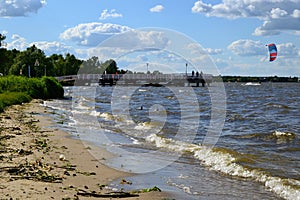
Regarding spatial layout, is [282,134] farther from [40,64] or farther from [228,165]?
[40,64]

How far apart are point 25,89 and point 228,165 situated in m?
35.0

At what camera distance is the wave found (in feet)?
35.9

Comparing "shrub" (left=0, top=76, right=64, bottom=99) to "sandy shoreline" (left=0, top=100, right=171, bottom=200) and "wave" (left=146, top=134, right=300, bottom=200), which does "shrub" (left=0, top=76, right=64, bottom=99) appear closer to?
"wave" (left=146, top=134, right=300, bottom=200)

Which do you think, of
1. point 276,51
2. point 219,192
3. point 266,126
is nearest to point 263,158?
point 219,192

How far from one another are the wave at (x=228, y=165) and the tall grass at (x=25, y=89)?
1589cm

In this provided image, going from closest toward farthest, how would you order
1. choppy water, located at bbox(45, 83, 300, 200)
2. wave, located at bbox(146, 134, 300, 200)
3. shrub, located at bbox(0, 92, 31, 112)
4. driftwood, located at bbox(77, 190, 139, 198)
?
driftwood, located at bbox(77, 190, 139, 198)
choppy water, located at bbox(45, 83, 300, 200)
wave, located at bbox(146, 134, 300, 200)
shrub, located at bbox(0, 92, 31, 112)

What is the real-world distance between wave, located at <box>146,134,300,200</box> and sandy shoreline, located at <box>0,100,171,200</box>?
3315 millimetres

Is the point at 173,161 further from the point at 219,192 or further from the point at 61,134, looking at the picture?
the point at 61,134

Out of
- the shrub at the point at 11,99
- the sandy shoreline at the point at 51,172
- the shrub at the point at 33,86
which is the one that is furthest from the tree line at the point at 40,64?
the sandy shoreline at the point at 51,172

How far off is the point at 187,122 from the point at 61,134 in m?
12.0

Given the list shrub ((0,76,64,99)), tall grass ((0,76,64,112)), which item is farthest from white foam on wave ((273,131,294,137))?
shrub ((0,76,64,99))

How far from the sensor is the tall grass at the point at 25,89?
35516 mm

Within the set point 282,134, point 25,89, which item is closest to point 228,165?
point 282,134

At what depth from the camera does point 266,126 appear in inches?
1069
